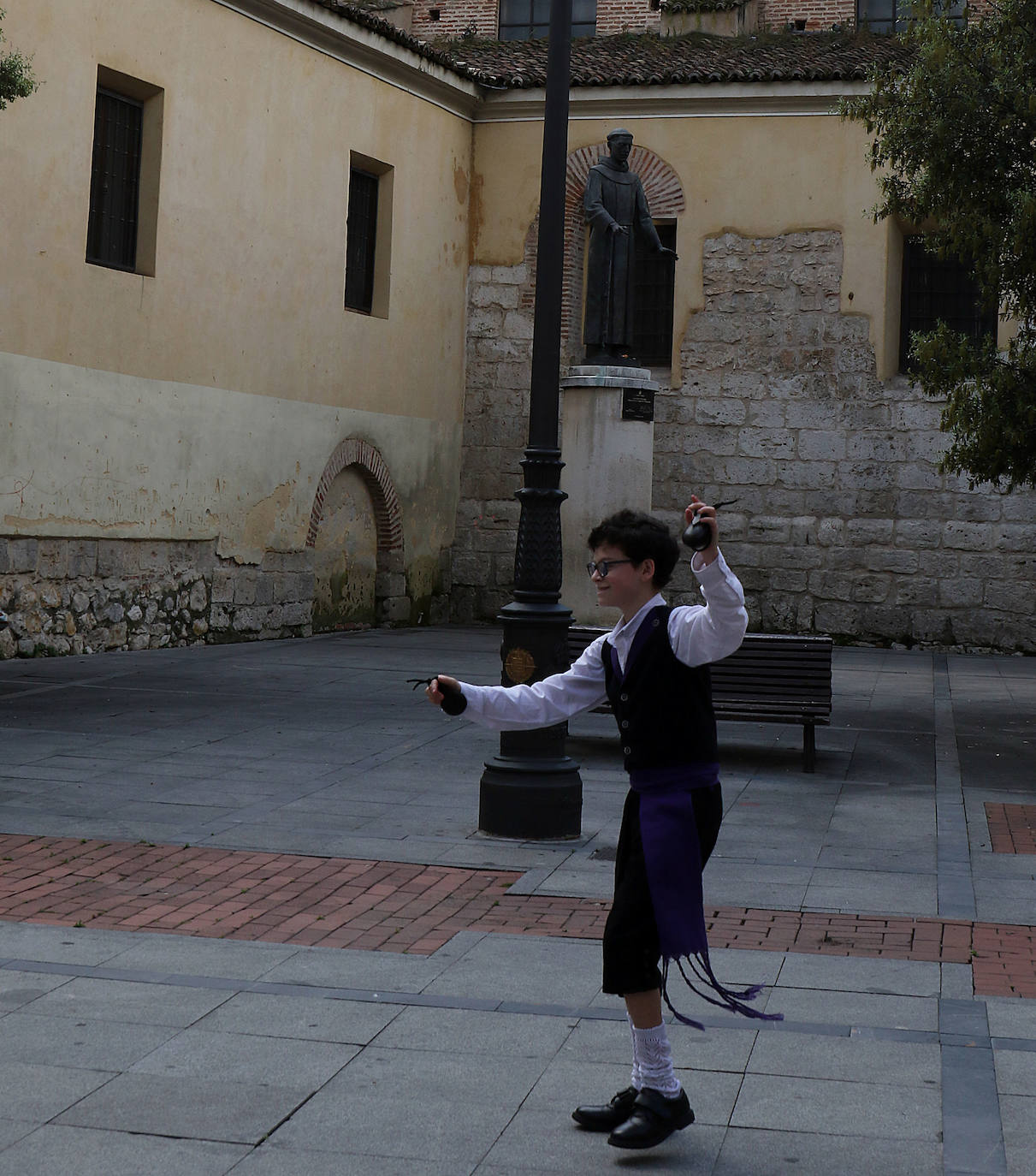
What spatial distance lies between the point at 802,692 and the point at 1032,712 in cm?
393

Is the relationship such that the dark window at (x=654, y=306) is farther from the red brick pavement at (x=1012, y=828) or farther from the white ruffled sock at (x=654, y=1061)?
the white ruffled sock at (x=654, y=1061)

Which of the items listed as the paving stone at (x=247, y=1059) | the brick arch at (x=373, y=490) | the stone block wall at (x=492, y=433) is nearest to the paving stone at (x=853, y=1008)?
the paving stone at (x=247, y=1059)

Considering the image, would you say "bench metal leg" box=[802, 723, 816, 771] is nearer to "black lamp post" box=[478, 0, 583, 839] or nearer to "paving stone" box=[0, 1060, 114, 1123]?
"black lamp post" box=[478, 0, 583, 839]

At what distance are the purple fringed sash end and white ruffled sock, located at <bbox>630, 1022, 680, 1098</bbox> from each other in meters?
0.08

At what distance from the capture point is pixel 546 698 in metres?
4.11

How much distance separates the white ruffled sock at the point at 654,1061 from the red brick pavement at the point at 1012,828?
394 cm

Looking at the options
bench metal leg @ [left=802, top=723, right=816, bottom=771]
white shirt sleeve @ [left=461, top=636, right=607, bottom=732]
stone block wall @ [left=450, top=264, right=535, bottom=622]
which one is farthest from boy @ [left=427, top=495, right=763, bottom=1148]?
stone block wall @ [left=450, top=264, right=535, bottom=622]

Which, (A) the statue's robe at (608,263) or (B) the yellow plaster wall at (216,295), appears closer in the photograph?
(A) the statue's robe at (608,263)

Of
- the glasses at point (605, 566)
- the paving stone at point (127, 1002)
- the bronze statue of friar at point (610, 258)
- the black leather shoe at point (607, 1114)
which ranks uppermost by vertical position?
the bronze statue of friar at point (610, 258)

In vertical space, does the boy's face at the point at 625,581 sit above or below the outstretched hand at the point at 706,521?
below

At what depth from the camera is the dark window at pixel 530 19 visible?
22.9 meters

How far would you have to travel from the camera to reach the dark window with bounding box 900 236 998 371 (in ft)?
61.5

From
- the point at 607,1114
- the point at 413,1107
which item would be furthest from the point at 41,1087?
the point at 607,1114

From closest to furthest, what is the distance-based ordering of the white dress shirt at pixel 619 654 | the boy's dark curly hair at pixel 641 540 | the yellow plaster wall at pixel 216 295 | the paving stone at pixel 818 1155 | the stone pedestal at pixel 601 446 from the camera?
1. the paving stone at pixel 818 1155
2. the white dress shirt at pixel 619 654
3. the boy's dark curly hair at pixel 641 540
4. the stone pedestal at pixel 601 446
5. the yellow plaster wall at pixel 216 295
